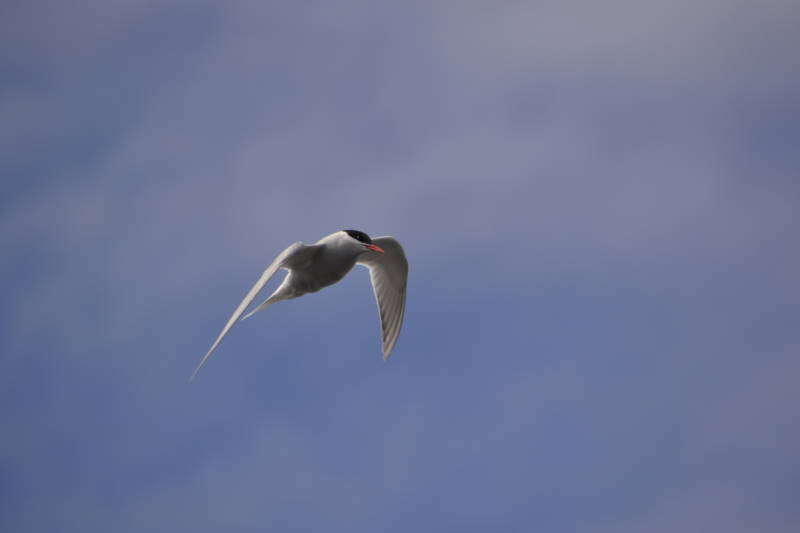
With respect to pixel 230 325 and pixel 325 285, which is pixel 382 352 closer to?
pixel 325 285

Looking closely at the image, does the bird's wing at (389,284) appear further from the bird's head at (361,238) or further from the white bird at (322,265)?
the bird's head at (361,238)

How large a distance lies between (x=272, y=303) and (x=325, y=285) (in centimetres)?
88

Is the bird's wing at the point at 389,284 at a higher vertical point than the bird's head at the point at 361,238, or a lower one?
lower

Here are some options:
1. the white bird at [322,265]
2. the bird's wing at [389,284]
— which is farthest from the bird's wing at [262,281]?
the bird's wing at [389,284]

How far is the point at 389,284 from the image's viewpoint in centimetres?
1516

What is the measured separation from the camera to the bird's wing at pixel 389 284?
49.0 ft

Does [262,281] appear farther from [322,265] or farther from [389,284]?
[389,284]

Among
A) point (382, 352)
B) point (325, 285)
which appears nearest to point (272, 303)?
point (325, 285)

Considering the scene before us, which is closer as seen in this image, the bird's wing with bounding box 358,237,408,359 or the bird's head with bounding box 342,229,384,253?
the bird's head with bounding box 342,229,384,253

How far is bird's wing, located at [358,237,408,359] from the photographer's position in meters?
14.9

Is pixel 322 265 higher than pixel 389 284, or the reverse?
pixel 322 265

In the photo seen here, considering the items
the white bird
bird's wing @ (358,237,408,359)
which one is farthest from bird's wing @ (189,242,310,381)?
bird's wing @ (358,237,408,359)

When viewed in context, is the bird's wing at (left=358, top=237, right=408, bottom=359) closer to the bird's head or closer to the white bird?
the white bird

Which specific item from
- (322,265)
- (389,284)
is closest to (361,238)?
(322,265)
